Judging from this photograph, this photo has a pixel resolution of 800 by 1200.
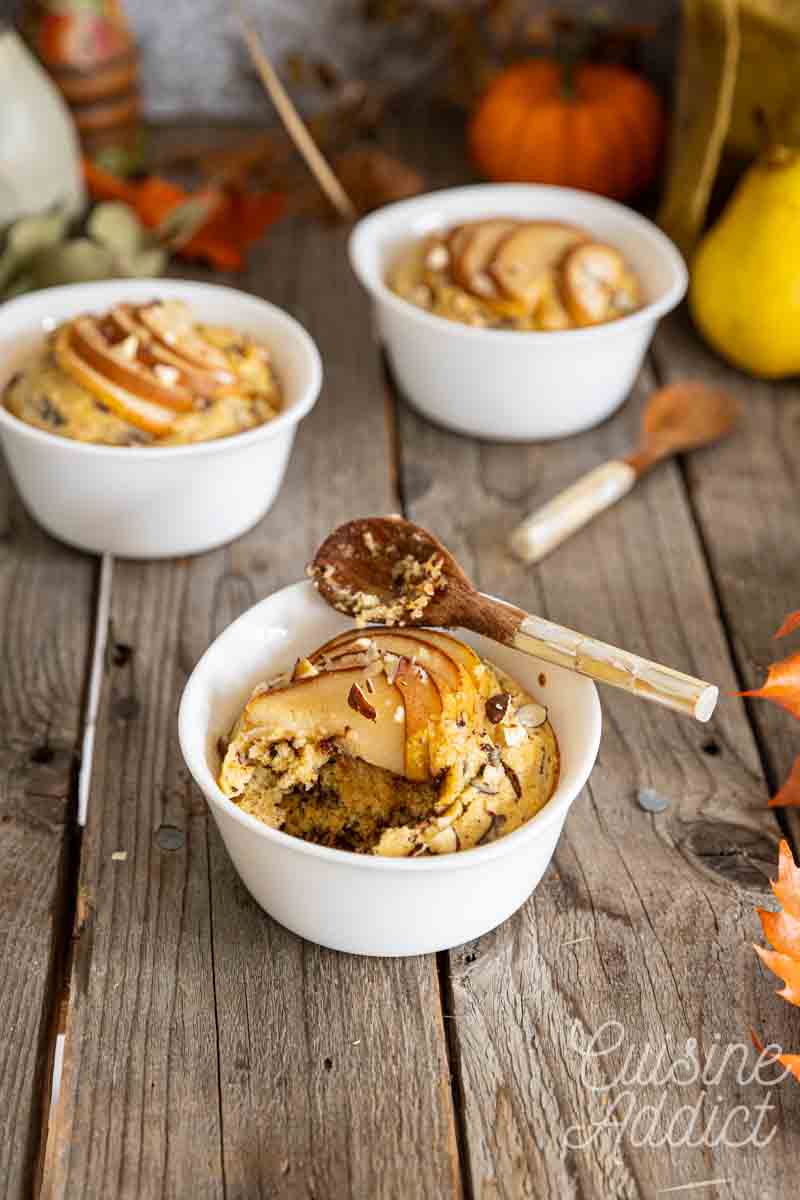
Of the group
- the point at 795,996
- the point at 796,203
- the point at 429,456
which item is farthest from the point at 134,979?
the point at 796,203

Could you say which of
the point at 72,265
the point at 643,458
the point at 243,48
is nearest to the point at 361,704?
the point at 643,458

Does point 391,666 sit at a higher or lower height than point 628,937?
higher

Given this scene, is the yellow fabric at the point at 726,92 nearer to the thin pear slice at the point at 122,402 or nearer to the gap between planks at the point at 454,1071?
the thin pear slice at the point at 122,402

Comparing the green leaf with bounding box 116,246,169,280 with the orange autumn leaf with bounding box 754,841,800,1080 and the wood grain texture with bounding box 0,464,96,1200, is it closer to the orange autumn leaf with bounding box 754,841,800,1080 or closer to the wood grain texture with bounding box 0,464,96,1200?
the wood grain texture with bounding box 0,464,96,1200

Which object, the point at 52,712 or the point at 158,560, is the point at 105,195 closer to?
the point at 158,560

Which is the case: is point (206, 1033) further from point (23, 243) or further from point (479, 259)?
point (23, 243)

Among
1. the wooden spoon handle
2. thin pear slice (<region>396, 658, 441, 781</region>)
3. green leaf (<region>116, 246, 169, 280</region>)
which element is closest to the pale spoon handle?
the wooden spoon handle
